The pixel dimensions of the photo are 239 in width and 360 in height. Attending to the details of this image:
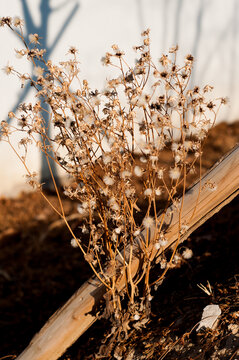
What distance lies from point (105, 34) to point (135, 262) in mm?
2726

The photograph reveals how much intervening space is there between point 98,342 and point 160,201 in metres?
1.69

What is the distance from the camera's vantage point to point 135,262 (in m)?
2.06

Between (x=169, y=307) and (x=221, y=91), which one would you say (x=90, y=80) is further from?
(x=169, y=307)

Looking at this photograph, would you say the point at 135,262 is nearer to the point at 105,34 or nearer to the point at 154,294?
the point at 154,294

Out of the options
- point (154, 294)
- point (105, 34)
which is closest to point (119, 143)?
point (154, 294)

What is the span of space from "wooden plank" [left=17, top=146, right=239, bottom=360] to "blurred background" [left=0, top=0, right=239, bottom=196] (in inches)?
87.9

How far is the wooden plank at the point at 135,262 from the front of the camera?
1998 millimetres

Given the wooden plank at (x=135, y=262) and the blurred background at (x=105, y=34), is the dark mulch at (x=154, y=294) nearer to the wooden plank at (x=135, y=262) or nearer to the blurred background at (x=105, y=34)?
the wooden plank at (x=135, y=262)

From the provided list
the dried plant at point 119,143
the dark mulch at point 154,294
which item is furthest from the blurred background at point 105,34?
the dried plant at point 119,143

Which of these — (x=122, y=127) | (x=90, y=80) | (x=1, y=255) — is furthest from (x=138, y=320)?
(x=90, y=80)

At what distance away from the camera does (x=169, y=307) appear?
2.33 metres

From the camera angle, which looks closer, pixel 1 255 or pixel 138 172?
pixel 138 172

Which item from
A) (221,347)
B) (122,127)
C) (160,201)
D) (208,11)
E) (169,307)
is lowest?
(221,347)

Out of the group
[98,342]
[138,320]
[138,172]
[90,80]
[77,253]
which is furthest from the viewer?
[90,80]
